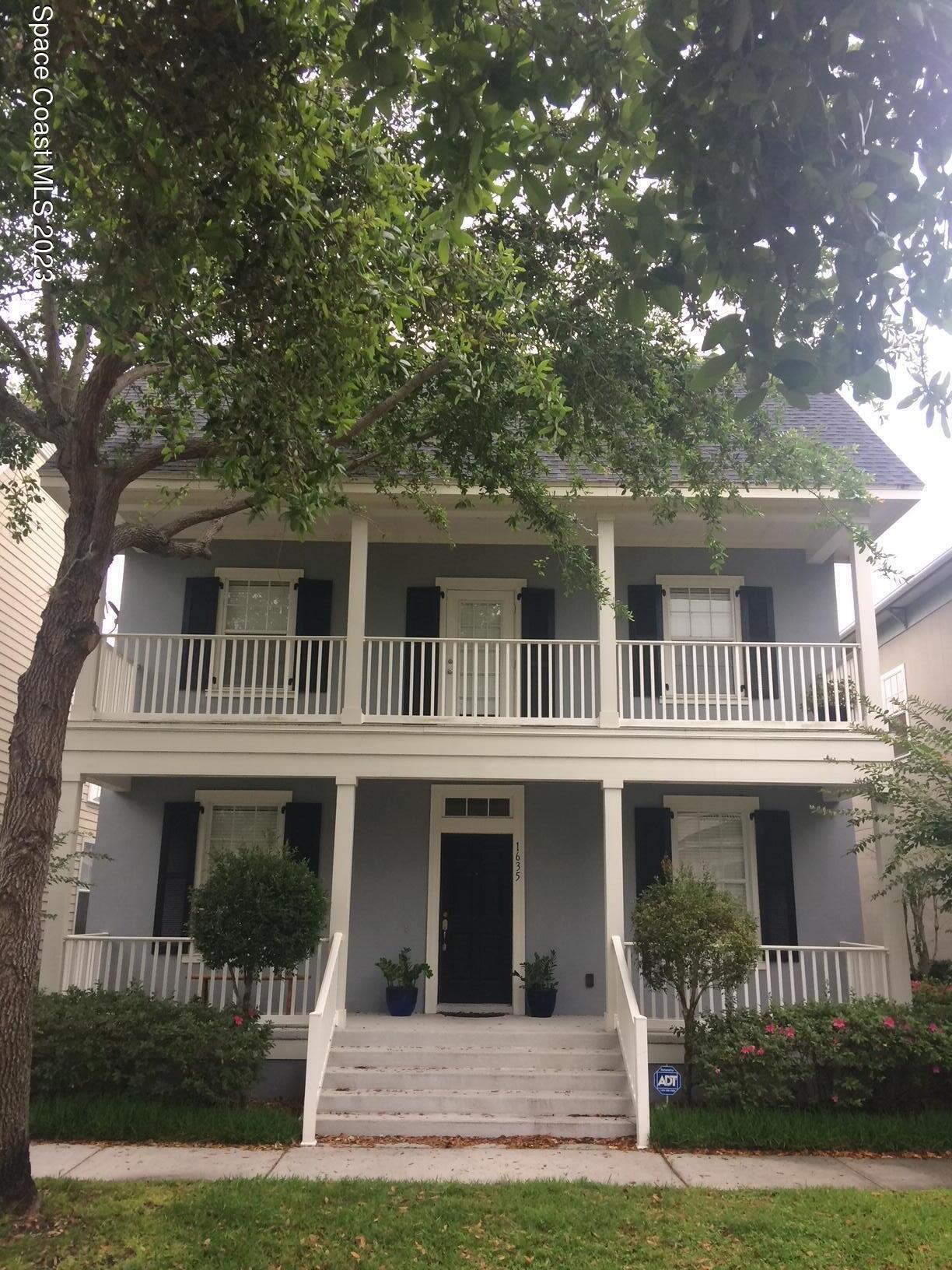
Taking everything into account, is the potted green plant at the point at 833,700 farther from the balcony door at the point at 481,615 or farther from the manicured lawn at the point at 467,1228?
the manicured lawn at the point at 467,1228

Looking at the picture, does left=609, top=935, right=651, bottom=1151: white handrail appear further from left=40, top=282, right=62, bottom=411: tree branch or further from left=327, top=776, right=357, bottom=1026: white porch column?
left=40, top=282, right=62, bottom=411: tree branch

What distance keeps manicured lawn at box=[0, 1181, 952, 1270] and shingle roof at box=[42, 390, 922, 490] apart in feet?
21.8

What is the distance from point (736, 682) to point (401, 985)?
5127 mm

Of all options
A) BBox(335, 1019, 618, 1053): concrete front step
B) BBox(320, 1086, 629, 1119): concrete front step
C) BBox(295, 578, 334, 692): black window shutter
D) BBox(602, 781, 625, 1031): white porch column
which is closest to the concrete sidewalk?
BBox(320, 1086, 629, 1119): concrete front step

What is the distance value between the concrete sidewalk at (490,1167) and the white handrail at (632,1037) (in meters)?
0.33

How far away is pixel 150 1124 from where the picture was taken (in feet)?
26.6

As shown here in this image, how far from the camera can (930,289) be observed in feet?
12.2

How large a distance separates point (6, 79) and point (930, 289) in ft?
16.5

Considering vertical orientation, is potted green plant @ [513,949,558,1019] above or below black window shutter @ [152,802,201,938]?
below

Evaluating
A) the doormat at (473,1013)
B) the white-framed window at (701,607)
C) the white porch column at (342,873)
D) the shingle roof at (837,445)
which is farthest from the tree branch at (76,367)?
the doormat at (473,1013)

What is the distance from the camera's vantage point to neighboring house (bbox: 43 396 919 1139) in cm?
1019

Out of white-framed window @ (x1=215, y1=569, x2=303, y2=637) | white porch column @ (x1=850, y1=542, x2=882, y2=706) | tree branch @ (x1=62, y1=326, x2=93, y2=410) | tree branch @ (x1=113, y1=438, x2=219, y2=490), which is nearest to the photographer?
tree branch @ (x1=113, y1=438, x2=219, y2=490)

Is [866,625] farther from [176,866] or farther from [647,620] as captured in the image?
[176,866]

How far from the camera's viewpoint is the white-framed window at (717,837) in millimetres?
12094
